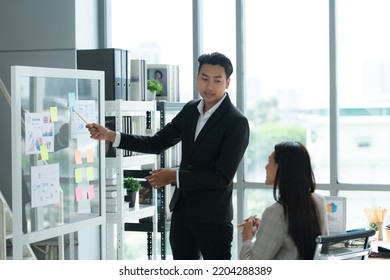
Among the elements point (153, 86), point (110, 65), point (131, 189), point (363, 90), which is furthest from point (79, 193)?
point (363, 90)

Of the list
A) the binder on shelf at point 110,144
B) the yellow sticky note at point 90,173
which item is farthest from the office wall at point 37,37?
the yellow sticky note at point 90,173

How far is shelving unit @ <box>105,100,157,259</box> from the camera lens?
4805mm

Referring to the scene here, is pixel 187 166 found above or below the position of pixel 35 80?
below

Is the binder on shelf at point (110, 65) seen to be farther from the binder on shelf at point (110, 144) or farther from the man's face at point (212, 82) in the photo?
the man's face at point (212, 82)

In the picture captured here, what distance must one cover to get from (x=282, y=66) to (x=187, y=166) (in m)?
2.01

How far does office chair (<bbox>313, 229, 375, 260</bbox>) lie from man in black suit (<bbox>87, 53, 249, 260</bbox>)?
0.75 metres

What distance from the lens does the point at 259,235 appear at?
299cm

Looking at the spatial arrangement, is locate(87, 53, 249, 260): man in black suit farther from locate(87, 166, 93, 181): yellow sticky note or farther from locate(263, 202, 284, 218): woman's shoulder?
locate(87, 166, 93, 181): yellow sticky note

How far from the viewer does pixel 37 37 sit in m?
5.70

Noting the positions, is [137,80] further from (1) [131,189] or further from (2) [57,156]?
(2) [57,156]

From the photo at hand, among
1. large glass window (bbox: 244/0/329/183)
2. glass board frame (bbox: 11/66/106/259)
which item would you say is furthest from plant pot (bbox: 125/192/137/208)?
large glass window (bbox: 244/0/329/183)

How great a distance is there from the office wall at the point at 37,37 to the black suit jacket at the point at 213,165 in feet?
7.02
